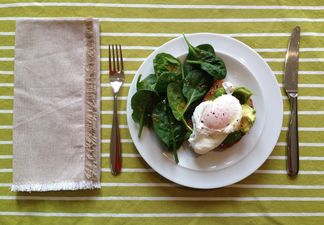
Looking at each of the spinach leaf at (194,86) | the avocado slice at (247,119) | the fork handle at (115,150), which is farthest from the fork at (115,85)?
the avocado slice at (247,119)

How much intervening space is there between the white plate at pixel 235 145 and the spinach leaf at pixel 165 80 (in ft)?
0.27

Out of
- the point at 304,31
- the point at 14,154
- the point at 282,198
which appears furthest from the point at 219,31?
the point at 14,154

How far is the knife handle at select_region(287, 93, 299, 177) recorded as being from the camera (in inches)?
47.8

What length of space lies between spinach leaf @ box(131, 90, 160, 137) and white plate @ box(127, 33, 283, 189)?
0.03 m

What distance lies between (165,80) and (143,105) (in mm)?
98

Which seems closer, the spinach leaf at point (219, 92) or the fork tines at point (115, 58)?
the spinach leaf at point (219, 92)

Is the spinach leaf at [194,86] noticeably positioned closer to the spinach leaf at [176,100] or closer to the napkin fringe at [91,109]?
the spinach leaf at [176,100]

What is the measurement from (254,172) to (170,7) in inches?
23.4

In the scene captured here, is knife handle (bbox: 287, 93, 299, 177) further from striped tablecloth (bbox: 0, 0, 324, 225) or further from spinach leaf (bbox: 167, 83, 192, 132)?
spinach leaf (bbox: 167, 83, 192, 132)

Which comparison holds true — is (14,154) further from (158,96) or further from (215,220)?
(215,220)

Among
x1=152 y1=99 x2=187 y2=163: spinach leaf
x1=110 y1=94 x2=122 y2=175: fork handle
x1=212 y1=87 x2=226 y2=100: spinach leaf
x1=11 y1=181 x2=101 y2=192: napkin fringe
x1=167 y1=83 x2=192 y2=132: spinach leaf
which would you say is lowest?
x1=11 y1=181 x2=101 y2=192: napkin fringe

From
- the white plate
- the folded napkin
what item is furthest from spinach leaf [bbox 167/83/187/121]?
the folded napkin

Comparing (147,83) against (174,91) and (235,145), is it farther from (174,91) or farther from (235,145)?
(235,145)

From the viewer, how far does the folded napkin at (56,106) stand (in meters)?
1.23
